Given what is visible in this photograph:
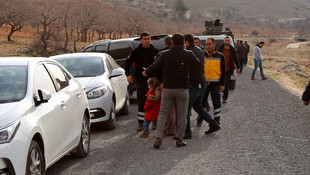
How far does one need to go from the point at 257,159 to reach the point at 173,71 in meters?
1.90

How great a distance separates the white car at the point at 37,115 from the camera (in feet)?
16.1

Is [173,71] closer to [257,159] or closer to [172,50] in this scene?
[172,50]

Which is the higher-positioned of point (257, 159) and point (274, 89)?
point (257, 159)

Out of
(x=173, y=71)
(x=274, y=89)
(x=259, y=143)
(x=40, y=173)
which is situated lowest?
(x=274, y=89)

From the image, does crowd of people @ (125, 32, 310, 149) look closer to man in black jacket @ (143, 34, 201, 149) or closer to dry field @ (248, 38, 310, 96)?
man in black jacket @ (143, 34, 201, 149)

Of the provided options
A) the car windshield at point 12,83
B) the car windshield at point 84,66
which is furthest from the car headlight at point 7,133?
the car windshield at point 84,66

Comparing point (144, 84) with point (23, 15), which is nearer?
point (144, 84)

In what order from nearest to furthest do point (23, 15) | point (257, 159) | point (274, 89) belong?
point (257, 159), point (274, 89), point (23, 15)

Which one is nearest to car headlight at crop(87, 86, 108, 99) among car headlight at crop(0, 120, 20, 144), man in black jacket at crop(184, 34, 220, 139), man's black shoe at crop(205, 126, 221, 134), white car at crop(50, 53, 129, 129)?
white car at crop(50, 53, 129, 129)

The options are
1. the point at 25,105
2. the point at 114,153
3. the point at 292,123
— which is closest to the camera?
the point at 25,105

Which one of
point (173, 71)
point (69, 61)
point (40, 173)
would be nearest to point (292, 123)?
point (173, 71)

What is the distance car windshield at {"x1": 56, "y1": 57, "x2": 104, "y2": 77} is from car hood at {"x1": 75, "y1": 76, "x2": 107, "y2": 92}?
347 millimetres

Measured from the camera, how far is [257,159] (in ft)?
25.0

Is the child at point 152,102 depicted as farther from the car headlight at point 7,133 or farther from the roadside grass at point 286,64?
the roadside grass at point 286,64
